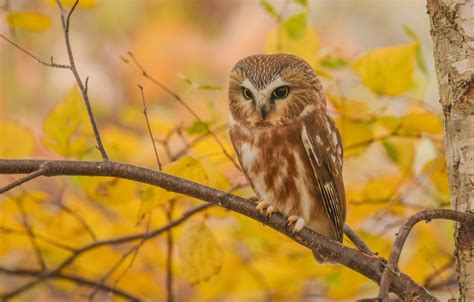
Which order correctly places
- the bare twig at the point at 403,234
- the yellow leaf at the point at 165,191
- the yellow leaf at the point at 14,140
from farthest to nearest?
the yellow leaf at the point at 14,140, the yellow leaf at the point at 165,191, the bare twig at the point at 403,234

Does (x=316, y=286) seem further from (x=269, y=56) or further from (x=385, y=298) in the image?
(x=385, y=298)

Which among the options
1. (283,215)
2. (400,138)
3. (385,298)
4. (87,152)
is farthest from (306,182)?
(385,298)

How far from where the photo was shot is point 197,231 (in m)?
2.21

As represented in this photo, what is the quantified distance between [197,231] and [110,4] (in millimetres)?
5552

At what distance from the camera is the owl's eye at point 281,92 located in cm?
253

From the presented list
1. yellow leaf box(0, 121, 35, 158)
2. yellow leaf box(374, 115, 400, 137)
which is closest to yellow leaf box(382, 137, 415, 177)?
yellow leaf box(374, 115, 400, 137)

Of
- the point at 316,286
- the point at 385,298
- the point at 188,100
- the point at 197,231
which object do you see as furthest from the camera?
the point at 188,100

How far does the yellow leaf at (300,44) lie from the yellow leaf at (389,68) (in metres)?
0.21

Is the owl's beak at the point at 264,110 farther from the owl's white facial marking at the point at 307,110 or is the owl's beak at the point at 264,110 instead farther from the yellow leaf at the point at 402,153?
the yellow leaf at the point at 402,153

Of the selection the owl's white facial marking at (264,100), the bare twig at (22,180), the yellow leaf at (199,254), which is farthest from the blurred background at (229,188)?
the bare twig at (22,180)

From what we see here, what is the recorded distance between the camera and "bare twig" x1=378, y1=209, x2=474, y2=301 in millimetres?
1372

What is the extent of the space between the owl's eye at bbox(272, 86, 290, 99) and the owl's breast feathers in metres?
0.10

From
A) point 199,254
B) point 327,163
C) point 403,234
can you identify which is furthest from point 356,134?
point 403,234

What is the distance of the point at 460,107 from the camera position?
5.68 feet
